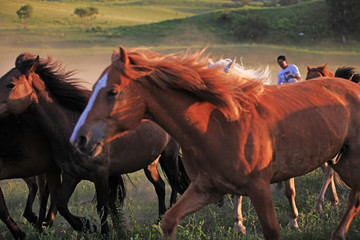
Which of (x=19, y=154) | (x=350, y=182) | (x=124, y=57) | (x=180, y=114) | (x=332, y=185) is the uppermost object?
(x=124, y=57)

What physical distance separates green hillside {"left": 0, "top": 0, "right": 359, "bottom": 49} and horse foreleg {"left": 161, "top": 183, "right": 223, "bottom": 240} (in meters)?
41.4

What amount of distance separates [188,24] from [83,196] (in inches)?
1855

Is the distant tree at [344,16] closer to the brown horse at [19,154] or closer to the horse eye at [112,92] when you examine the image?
the brown horse at [19,154]

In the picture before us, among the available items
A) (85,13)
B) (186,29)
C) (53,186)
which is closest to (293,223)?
(53,186)

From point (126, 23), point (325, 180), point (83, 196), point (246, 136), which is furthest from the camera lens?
point (126, 23)

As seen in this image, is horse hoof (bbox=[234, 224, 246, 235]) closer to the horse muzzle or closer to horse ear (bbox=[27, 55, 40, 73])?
the horse muzzle

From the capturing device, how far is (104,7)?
80.1m

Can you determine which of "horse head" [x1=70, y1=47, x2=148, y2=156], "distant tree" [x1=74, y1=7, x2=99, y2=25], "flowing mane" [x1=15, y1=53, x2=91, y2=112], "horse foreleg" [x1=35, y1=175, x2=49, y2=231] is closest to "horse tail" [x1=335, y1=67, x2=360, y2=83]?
"flowing mane" [x1=15, y1=53, x2=91, y2=112]

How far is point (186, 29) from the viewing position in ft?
172

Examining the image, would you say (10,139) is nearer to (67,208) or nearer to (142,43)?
(67,208)

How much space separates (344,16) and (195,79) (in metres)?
50.6

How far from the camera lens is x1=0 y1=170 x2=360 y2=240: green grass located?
5.29 meters

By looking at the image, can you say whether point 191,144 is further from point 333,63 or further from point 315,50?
point 315,50

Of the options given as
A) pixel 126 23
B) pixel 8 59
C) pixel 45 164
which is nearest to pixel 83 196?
pixel 45 164
